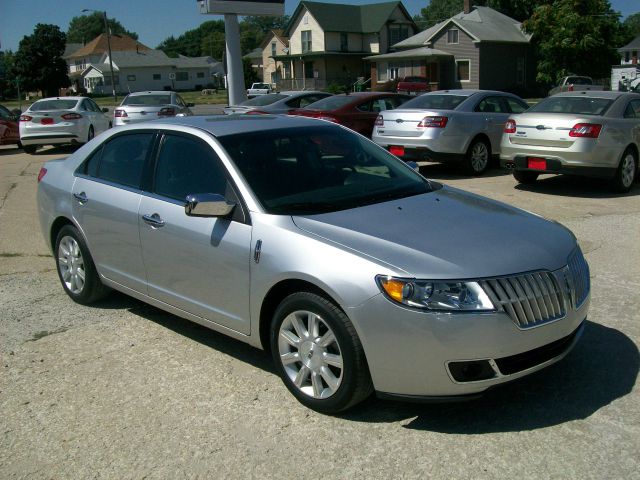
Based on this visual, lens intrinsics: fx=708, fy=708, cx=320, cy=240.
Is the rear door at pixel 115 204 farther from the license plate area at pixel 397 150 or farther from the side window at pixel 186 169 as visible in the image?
the license plate area at pixel 397 150

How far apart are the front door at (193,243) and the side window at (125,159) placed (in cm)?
23

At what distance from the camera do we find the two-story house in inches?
2498

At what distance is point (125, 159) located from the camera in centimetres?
536

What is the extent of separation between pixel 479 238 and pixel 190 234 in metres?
1.80

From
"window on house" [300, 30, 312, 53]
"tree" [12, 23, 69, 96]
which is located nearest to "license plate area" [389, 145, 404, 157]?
"window on house" [300, 30, 312, 53]

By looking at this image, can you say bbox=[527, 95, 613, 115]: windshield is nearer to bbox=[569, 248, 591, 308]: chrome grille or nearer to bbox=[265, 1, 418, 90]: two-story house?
bbox=[569, 248, 591, 308]: chrome grille

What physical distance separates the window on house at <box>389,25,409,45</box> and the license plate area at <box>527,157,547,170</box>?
5764 cm

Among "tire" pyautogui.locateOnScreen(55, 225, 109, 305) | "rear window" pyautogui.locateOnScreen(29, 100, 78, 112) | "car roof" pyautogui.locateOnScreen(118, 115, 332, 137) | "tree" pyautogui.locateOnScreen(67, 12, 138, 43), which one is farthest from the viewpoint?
"tree" pyautogui.locateOnScreen(67, 12, 138, 43)

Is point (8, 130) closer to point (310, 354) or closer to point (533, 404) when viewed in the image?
point (310, 354)

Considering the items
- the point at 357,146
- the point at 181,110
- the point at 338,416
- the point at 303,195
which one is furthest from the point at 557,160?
the point at 181,110

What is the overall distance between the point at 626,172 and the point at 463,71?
4341 cm

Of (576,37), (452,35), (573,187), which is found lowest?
(573,187)

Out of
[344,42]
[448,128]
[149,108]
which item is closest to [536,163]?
[448,128]

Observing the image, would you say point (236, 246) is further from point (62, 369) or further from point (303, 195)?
point (62, 369)
